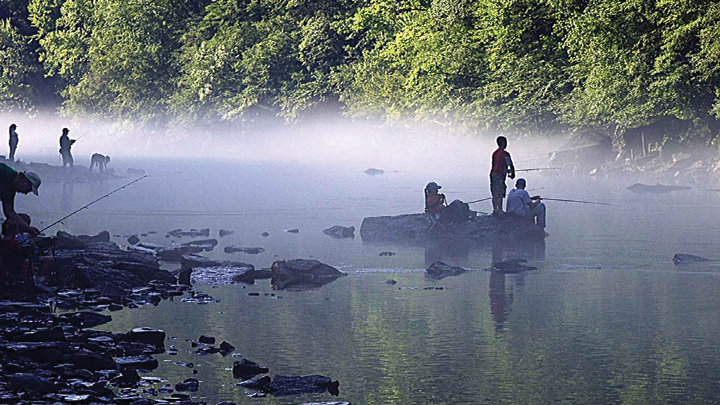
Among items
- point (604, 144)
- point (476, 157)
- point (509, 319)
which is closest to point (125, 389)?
point (509, 319)

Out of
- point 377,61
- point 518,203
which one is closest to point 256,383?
point 518,203

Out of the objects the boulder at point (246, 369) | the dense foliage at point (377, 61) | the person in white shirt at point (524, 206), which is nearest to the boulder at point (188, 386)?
the boulder at point (246, 369)

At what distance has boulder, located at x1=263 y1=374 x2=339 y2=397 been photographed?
9.16m

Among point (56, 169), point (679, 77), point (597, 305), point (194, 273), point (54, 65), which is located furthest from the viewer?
point (54, 65)

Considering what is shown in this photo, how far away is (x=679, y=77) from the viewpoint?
39594 mm

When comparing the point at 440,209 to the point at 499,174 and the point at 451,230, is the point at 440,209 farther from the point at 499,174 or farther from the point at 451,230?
the point at 499,174

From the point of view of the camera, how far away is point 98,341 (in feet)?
34.3

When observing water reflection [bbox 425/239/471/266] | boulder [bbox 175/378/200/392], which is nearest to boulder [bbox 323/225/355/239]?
water reflection [bbox 425/239/471/266]

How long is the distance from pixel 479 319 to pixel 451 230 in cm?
900

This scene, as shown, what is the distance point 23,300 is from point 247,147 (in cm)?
5975

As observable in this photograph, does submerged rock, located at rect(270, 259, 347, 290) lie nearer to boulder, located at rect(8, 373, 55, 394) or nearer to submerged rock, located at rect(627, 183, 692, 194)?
boulder, located at rect(8, 373, 55, 394)

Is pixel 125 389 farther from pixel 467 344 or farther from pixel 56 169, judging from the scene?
pixel 56 169

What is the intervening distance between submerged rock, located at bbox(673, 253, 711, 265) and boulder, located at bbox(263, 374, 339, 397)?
30.9 feet

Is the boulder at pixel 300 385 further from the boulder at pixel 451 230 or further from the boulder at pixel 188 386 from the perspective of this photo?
the boulder at pixel 451 230
